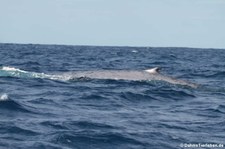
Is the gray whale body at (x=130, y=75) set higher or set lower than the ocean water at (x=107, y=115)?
higher

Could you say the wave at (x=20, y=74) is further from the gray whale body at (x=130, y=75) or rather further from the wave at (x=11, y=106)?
the wave at (x=11, y=106)

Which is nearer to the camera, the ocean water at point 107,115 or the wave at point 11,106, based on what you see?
the ocean water at point 107,115

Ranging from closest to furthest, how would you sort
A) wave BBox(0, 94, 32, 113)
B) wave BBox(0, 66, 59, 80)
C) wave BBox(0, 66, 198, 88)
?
wave BBox(0, 94, 32, 113) < wave BBox(0, 66, 198, 88) < wave BBox(0, 66, 59, 80)

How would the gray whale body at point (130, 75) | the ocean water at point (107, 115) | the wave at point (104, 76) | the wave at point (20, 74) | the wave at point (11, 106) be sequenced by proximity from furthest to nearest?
the wave at point (20, 74), the gray whale body at point (130, 75), the wave at point (104, 76), the wave at point (11, 106), the ocean water at point (107, 115)

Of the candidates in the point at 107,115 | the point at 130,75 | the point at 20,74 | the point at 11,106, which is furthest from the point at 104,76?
the point at 107,115

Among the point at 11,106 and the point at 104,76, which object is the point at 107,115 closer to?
the point at 11,106

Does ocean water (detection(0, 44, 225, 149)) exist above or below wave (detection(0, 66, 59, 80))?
below

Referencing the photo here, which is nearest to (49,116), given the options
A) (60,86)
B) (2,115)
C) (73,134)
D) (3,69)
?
(2,115)

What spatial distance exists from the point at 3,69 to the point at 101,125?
15.5 meters

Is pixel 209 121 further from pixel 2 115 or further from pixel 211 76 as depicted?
pixel 211 76

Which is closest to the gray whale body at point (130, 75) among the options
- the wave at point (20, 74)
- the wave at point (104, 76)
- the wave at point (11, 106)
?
the wave at point (104, 76)

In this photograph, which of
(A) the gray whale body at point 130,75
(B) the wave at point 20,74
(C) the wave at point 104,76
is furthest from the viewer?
(B) the wave at point 20,74

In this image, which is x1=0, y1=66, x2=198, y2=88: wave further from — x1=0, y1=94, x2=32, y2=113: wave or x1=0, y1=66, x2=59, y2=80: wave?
x1=0, y1=94, x2=32, y2=113: wave

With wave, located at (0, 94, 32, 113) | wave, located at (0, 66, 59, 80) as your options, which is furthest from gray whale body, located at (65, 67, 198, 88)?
wave, located at (0, 94, 32, 113)
